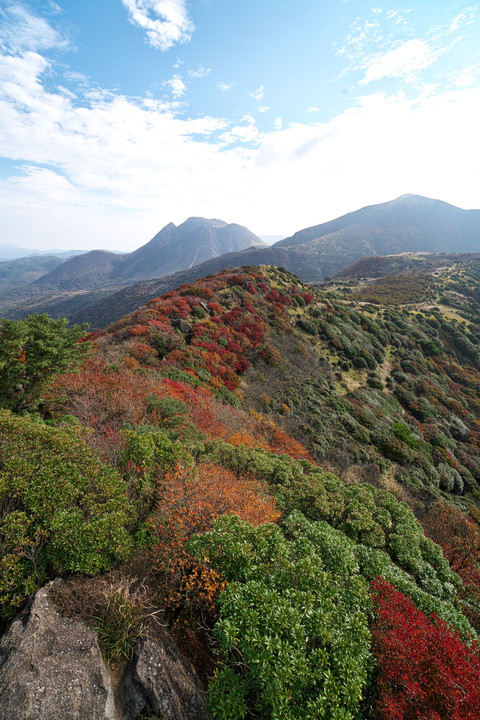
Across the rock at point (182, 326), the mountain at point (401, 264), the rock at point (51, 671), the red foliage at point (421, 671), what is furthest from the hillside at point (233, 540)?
the mountain at point (401, 264)

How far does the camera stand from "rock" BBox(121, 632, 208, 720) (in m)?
4.82

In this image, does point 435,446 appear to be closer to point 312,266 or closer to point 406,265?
point 406,265

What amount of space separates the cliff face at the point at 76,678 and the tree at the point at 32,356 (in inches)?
399

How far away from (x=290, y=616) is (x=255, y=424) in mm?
18117

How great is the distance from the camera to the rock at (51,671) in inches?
165

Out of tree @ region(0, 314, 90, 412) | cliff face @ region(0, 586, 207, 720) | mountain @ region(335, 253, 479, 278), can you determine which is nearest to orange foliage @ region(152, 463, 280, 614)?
cliff face @ region(0, 586, 207, 720)

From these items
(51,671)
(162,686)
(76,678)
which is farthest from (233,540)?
(51,671)

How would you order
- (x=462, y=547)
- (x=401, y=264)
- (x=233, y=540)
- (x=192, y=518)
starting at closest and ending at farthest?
(x=233, y=540)
(x=192, y=518)
(x=462, y=547)
(x=401, y=264)

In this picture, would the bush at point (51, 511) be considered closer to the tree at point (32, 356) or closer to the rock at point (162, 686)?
the rock at point (162, 686)

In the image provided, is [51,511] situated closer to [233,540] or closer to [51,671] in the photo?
[51,671]

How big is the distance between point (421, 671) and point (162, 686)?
15.8 feet

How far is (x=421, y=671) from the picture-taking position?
17.7 feet

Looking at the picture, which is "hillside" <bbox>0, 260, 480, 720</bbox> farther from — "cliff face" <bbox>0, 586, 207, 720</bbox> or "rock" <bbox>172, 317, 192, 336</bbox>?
"rock" <bbox>172, 317, 192, 336</bbox>

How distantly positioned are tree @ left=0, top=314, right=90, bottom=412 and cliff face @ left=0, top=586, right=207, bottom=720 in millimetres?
10122
